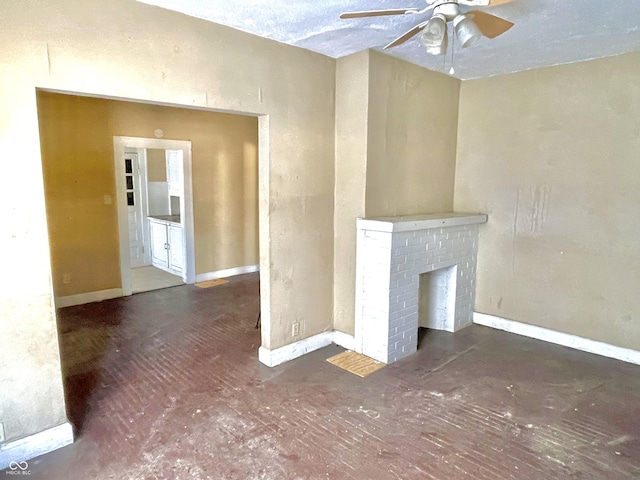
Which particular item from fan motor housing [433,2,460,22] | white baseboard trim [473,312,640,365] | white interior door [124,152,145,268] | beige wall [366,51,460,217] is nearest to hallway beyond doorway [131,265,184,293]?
white interior door [124,152,145,268]

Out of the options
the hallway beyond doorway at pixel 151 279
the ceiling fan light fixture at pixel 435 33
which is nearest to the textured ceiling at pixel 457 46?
the ceiling fan light fixture at pixel 435 33

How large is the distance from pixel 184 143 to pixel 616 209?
503 cm

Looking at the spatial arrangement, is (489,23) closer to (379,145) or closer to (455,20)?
(455,20)

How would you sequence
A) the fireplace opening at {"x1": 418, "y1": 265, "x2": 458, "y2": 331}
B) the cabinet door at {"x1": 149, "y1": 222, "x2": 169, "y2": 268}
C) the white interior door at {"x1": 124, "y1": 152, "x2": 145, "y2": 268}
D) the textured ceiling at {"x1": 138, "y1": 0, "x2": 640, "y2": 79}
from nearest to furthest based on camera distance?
1. the textured ceiling at {"x1": 138, "y1": 0, "x2": 640, "y2": 79}
2. the fireplace opening at {"x1": 418, "y1": 265, "x2": 458, "y2": 331}
3. the cabinet door at {"x1": 149, "y1": 222, "x2": 169, "y2": 268}
4. the white interior door at {"x1": 124, "y1": 152, "x2": 145, "y2": 268}

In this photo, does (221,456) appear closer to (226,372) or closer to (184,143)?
(226,372)

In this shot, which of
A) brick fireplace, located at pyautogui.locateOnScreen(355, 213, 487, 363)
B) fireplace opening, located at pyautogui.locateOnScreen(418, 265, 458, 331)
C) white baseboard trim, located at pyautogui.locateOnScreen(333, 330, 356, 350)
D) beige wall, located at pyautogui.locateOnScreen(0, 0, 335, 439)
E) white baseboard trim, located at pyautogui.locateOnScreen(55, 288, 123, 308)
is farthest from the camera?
white baseboard trim, located at pyautogui.locateOnScreen(55, 288, 123, 308)

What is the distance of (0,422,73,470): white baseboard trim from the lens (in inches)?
85.0

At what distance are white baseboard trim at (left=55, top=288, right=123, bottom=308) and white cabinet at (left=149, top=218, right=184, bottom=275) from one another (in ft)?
3.61

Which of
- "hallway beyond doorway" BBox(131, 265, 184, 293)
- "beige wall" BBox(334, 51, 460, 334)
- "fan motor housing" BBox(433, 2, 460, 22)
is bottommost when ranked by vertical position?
"hallway beyond doorway" BBox(131, 265, 184, 293)

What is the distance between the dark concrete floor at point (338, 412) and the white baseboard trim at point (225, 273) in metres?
1.98

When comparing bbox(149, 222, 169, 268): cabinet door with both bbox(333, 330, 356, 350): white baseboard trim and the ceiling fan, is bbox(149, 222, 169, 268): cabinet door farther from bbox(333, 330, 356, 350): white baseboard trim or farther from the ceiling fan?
the ceiling fan

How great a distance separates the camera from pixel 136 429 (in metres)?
2.51

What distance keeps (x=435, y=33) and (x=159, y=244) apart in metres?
5.76

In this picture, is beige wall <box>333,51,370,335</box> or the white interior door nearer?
beige wall <box>333,51,370,335</box>
